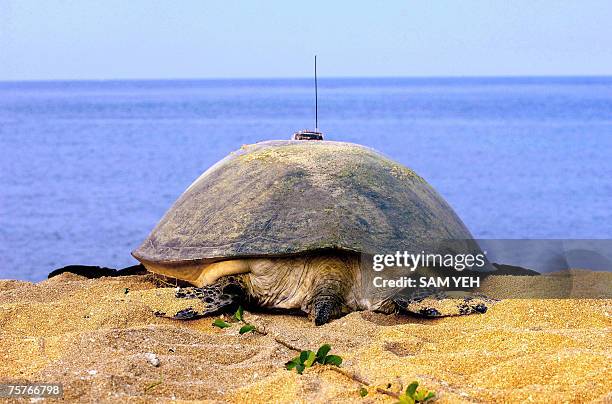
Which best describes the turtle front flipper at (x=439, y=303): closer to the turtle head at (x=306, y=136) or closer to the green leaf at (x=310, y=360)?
the green leaf at (x=310, y=360)

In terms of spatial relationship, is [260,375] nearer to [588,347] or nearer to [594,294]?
[588,347]

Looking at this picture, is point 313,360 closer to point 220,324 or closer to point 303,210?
point 220,324

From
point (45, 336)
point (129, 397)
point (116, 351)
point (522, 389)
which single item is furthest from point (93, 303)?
point (522, 389)

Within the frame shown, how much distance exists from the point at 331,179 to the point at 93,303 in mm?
1525

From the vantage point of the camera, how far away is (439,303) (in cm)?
435

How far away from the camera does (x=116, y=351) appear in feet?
10.8

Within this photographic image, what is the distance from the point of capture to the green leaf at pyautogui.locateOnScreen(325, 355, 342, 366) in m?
2.99

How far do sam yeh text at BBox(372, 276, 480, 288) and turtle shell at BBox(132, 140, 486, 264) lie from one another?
19 cm

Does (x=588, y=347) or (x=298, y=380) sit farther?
(x=588, y=347)

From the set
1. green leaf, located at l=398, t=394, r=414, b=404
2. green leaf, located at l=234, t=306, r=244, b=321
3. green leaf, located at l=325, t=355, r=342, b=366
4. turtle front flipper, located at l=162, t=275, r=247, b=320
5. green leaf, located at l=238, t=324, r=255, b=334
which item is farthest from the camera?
turtle front flipper, located at l=162, t=275, r=247, b=320

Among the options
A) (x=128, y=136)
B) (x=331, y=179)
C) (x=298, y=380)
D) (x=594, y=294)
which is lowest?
(x=128, y=136)
